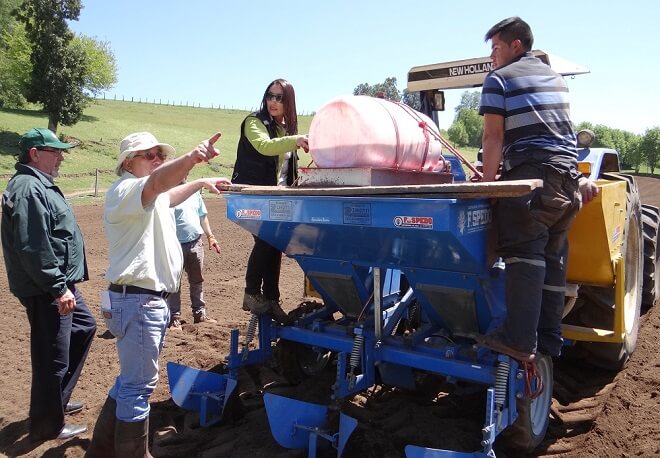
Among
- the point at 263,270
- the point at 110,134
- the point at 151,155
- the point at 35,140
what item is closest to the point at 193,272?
the point at 263,270

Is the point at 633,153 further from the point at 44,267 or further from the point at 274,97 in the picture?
Result: the point at 44,267

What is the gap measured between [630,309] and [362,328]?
102 inches

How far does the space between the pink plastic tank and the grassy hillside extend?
18520mm

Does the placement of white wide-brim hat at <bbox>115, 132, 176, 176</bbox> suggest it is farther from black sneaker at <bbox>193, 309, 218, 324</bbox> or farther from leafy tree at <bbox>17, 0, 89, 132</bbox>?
leafy tree at <bbox>17, 0, 89, 132</bbox>

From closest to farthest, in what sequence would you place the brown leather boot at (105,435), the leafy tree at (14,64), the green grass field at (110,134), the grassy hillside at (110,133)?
1. the brown leather boot at (105,435)
2. the green grass field at (110,134)
3. the grassy hillside at (110,133)
4. the leafy tree at (14,64)

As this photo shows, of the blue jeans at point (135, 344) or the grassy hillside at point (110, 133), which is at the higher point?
the grassy hillside at point (110, 133)

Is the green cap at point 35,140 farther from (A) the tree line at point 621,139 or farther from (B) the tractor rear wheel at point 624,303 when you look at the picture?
(A) the tree line at point 621,139

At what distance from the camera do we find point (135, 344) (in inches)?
122

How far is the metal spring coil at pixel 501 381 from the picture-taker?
3.11 metres

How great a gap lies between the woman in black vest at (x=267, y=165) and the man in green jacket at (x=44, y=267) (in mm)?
1168

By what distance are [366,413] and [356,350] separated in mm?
685

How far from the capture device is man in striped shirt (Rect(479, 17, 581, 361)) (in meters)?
3.12

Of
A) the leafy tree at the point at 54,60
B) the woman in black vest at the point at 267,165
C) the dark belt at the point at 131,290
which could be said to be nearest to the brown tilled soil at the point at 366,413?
the woman in black vest at the point at 267,165

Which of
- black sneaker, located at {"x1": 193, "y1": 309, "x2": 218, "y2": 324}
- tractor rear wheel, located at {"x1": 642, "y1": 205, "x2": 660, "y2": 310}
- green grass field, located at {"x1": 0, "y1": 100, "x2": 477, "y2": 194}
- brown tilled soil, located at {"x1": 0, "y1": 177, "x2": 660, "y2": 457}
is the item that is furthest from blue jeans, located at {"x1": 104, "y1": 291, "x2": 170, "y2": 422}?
green grass field, located at {"x1": 0, "y1": 100, "x2": 477, "y2": 194}
